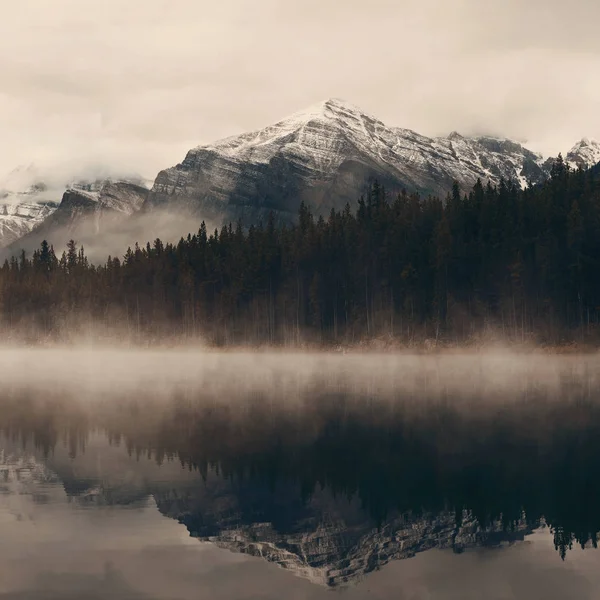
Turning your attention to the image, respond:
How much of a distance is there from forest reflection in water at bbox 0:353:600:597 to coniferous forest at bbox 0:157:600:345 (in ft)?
191

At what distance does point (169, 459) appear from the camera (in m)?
30.7

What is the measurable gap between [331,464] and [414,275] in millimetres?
96713

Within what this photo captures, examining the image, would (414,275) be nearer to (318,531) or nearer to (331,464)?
(331,464)

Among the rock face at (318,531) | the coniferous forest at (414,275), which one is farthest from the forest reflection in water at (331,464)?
the coniferous forest at (414,275)

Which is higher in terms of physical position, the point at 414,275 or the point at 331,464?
the point at 414,275

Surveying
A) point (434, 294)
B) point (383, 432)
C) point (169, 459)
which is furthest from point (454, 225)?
point (169, 459)

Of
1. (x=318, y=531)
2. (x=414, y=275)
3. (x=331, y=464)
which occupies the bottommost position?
(x=318, y=531)

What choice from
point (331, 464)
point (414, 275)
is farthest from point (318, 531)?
point (414, 275)

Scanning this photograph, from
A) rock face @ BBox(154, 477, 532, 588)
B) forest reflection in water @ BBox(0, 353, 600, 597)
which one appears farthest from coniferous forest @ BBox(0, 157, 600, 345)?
rock face @ BBox(154, 477, 532, 588)

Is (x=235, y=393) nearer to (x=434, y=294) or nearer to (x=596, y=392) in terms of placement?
(x=596, y=392)

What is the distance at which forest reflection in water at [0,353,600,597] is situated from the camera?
68.3 ft

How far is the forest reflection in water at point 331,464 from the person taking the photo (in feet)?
68.3

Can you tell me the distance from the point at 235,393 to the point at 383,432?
22.1 m

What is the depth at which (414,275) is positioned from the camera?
12444 cm
